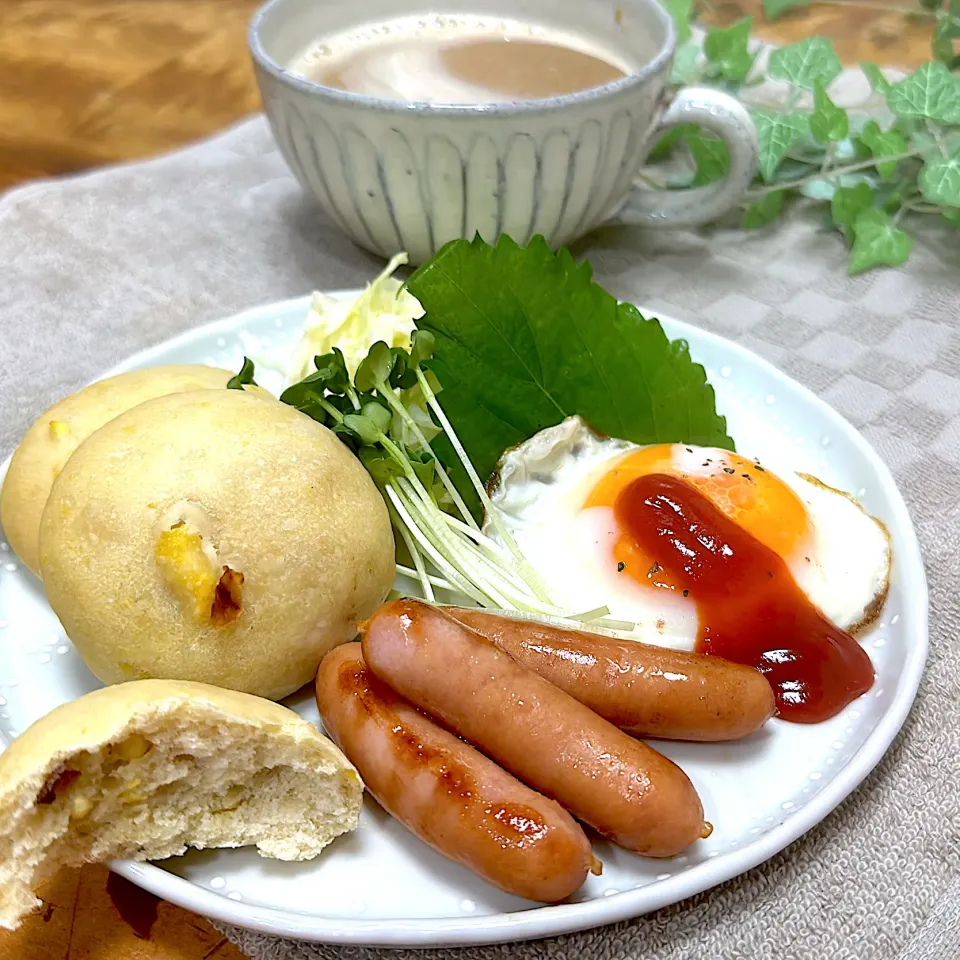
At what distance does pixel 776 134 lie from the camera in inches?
124

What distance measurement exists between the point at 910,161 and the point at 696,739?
250 centimetres

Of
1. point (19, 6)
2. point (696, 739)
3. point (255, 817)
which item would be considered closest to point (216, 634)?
point (255, 817)

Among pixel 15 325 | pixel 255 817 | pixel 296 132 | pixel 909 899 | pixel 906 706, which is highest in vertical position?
pixel 296 132

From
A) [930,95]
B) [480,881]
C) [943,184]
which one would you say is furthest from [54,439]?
[930,95]

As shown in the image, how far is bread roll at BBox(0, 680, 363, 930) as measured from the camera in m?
1.28

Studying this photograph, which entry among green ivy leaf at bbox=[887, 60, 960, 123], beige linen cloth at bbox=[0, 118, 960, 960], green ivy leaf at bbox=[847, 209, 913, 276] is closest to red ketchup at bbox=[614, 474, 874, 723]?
beige linen cloth at bbox=[0, 118, 960, 960]

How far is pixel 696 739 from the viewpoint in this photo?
1.58 metres

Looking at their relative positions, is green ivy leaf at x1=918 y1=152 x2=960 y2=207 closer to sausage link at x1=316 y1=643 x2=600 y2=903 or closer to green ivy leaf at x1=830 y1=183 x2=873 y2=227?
green ivy leaf at x1=830 y1=183 x2=873 y2=227

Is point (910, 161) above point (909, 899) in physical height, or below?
above

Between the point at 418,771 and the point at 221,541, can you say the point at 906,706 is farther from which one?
the point at 221,541

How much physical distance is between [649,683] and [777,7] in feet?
11.4

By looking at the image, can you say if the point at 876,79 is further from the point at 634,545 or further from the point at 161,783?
the point at 161,783

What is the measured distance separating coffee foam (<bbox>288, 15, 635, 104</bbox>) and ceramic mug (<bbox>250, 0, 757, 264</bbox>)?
42mm

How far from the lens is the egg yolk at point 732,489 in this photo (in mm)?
1906
